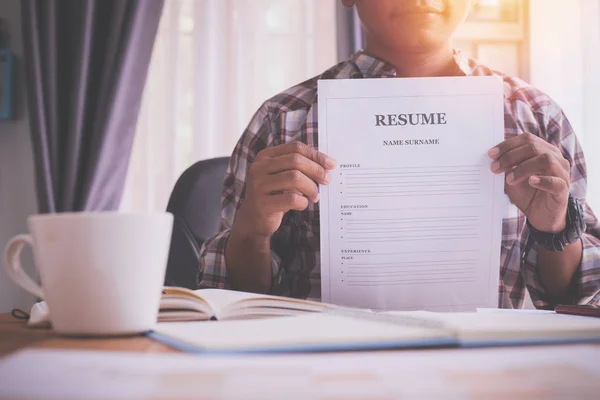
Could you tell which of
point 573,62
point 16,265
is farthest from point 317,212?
point 573,62

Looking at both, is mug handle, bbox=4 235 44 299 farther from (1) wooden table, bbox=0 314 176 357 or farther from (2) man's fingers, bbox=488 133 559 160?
(2) man's fingers, bbox=488 133 559 160

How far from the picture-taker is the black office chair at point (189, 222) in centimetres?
146

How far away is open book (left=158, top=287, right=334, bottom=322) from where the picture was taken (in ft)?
2.08

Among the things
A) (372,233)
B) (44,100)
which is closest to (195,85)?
(44,100)

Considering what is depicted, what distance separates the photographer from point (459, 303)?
34.5 inches

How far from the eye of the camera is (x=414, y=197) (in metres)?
0.86

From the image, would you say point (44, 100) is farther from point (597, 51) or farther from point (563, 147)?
point (597, 51)

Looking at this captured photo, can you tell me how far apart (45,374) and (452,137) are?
642 mm

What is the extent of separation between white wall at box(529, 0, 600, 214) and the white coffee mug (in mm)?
2292

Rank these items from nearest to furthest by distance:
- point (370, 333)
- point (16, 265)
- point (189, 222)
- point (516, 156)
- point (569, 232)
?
1. point (370, 333)
2. point (16, 265)
3. point (516, 156)
4. point (569, 232)
5. point (189, 222)

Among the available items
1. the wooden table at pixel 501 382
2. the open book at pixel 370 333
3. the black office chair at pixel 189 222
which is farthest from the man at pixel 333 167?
the wooden table at pixel 501 382

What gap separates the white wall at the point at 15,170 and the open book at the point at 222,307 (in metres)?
2.22

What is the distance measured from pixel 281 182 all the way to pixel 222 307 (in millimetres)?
285

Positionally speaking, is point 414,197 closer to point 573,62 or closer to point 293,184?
point 293,184
